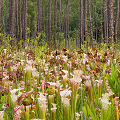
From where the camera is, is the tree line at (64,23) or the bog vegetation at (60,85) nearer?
the bog vegetation at (60,85)

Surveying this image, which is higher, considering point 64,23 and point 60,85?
Answer: point 64,23

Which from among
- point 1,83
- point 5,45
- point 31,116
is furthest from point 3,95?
point 5,45

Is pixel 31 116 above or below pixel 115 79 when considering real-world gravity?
above

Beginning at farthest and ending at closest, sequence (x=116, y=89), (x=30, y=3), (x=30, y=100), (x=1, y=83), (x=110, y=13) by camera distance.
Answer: (x=30, y=3) < (x=110, y=13) < (x=116, y=89) < (x=1, y=83) < (x=30, y=100)

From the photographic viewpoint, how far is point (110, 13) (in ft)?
33.5

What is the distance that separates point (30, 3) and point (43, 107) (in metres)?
41.5

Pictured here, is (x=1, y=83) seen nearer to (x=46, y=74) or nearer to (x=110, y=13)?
(x=46, y=74)

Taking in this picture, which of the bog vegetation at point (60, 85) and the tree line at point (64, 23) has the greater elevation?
the tree line at point (64, 23)

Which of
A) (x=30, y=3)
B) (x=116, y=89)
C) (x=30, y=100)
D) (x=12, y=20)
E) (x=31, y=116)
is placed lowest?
(x=116, y=89)

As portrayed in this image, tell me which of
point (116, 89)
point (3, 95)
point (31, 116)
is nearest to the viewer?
point (31, 116)

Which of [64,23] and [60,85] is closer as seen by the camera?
[60,85]

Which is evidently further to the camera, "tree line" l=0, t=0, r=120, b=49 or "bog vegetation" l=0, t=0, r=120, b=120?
"tree line" l=0, t=0, r=120, b=49

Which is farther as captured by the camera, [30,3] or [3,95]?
[30,3]

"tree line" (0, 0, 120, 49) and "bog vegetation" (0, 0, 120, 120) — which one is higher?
"tree line" (0, 0, 120, 49)
